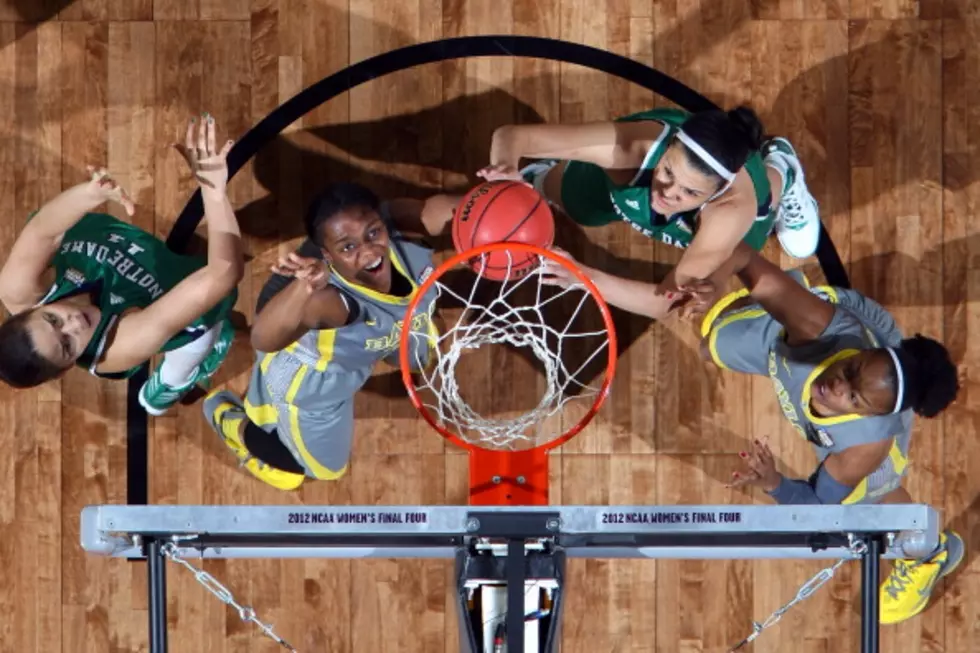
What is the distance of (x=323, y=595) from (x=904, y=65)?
3.08 metres

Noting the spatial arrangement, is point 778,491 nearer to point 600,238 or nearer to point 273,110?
point 600,238

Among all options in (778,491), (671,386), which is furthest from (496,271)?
(778,491)

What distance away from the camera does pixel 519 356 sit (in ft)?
14.2

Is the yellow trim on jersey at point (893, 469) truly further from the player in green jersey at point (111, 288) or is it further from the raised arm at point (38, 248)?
the raised arm at point (38, 248)

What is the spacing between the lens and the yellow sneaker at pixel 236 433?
165 inches

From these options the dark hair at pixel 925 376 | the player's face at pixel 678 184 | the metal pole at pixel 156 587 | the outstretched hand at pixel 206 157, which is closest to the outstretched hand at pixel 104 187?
the outstretched hand at pixel 206 157

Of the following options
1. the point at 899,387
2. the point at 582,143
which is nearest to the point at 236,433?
the point at 582,143

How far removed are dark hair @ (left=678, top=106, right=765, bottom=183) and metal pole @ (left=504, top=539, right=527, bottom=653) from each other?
1382 mm

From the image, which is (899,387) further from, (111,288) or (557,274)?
(111,288)

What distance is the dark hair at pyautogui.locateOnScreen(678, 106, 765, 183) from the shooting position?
340 centimetres

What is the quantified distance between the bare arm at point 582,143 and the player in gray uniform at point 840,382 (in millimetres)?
561

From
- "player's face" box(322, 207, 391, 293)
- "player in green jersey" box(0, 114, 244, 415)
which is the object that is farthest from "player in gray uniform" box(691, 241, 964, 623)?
"player in green jersey" box(0, 114, 244, 415)

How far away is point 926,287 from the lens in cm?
435

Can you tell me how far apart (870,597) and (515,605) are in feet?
3.17
